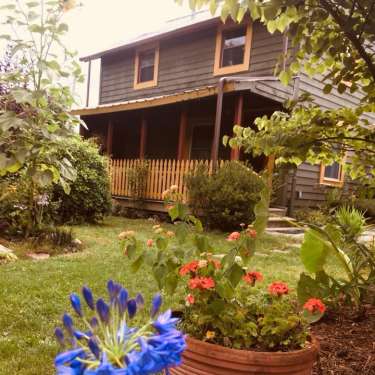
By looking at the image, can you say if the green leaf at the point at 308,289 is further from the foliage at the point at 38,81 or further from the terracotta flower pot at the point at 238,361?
the foliage at the point at 38,81

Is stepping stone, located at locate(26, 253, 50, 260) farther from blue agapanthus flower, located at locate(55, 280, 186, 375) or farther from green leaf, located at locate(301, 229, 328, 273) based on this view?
blue agapanthus flower, located at locate(55, 280, 186, 375)

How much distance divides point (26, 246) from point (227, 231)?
3.85 meters

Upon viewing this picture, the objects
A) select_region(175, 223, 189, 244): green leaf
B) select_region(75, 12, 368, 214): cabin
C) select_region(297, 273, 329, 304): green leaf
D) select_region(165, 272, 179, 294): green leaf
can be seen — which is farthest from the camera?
select_region(75, 12, 368, 214): cabin

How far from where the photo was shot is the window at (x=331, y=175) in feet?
37.1

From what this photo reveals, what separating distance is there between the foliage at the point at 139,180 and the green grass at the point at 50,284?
3.85 metres

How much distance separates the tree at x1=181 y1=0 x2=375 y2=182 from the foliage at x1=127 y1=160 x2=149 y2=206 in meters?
7.55

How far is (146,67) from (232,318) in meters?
12.8

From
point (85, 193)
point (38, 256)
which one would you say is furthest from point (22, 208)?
point (85, 193)

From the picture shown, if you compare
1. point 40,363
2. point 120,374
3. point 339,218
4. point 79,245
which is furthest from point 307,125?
point 79,245

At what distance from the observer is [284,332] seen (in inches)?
63.9

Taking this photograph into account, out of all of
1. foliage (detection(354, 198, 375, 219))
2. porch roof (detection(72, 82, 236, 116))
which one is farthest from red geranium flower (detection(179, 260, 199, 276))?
foliage (detection(354, 198, 375, 219))

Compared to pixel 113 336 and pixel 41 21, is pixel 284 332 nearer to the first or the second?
pixel 113 336

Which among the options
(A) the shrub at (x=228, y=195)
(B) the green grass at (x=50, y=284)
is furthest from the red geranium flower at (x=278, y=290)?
(A) the shrub at (x=228, y=195)

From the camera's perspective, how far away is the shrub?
24.7 feet
